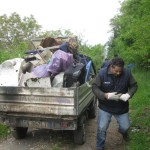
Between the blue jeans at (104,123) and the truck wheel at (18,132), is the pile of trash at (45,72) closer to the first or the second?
the blue jeans at (104,123)

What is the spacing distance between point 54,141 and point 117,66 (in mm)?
2327

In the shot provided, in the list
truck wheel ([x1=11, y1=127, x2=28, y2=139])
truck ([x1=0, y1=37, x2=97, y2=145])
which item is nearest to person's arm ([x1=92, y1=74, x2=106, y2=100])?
truck ([x1=0, y1=37, x2=97, y2=145])

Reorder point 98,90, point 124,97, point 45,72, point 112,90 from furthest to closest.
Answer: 1. point 45,72
2. point 112,90
3. point 98,90
4. point 124,97

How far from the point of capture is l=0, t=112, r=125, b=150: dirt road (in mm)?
6238

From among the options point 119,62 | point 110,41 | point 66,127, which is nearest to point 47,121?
point 66,127

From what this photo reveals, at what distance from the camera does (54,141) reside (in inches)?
263

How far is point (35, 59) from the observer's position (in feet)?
24.1

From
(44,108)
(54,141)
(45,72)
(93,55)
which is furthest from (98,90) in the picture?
(93,55)

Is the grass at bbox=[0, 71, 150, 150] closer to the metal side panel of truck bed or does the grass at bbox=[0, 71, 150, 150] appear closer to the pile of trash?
the metal side panel of truck bed

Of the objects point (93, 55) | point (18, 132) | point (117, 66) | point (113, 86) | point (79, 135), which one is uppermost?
point (117, 66)

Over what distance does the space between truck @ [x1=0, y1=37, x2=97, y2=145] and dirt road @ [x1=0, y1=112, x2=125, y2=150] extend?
11.6 inches

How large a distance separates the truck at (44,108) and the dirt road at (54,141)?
0.97 ft

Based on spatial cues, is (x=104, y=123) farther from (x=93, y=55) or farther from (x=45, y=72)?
(x=93, y=55)

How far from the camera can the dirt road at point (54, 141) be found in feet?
20.5
